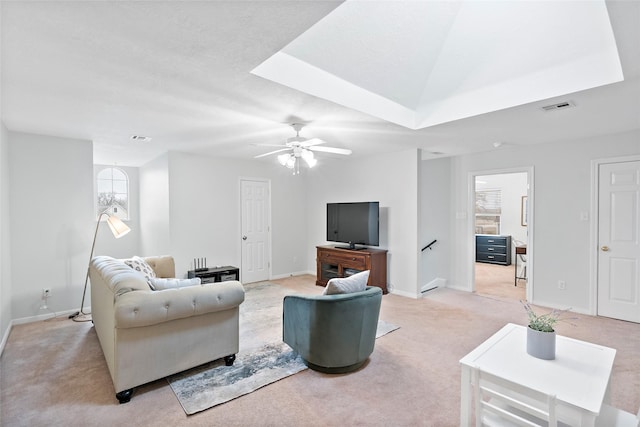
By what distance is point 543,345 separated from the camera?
6.23 feet

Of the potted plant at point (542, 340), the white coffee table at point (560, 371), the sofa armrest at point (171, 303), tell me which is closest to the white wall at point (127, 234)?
the sofa armrest at point (171, 303)

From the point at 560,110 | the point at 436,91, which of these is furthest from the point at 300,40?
the point at 560,110

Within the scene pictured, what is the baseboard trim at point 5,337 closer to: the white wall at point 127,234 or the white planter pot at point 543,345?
the white wall at point 127,234

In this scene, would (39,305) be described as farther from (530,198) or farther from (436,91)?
(530,198)

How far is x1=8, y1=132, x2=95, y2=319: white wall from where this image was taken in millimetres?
3893

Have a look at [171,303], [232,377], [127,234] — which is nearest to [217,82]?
[171,303]

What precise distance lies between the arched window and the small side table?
8.56 feet

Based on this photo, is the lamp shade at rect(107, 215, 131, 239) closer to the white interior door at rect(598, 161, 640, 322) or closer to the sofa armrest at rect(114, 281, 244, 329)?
the sofa armrest at rect(114, 281, 244, 329)

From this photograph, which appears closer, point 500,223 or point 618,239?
point 618,239

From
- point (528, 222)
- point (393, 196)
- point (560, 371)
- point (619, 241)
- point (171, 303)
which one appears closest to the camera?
point (560, 371)

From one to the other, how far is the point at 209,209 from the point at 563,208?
18.1 ft

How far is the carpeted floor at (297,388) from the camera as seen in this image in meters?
2.12

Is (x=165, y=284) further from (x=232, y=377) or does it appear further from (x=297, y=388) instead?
(x=297, y=388)

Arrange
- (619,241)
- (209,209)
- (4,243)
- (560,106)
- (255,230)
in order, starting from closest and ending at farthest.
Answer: (560,106)
(4,243)
(619,241)
(209,209)
(255,230)
